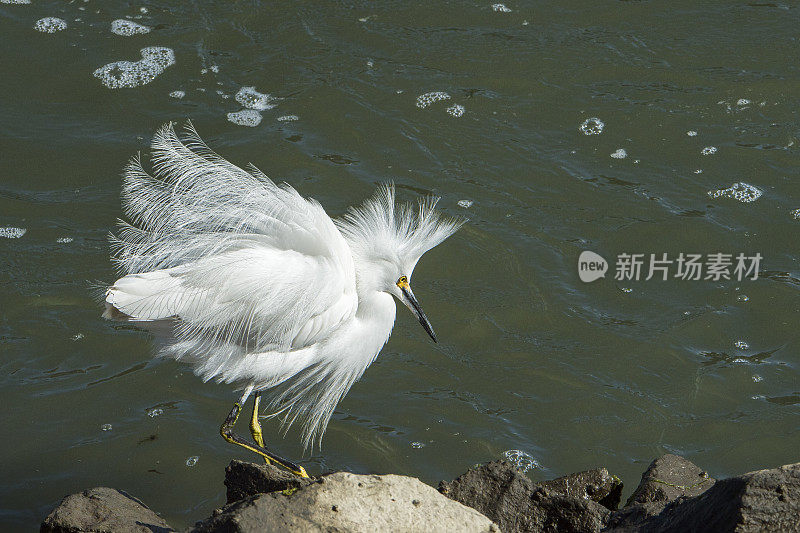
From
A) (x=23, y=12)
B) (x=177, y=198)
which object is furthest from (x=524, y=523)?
(x=23, y=12)

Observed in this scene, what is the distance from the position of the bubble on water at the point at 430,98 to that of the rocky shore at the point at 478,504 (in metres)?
4.43

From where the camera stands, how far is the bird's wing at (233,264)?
4.19 meters

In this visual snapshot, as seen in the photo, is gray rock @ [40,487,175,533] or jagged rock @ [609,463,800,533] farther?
gray rock @ [40,487,175,533]

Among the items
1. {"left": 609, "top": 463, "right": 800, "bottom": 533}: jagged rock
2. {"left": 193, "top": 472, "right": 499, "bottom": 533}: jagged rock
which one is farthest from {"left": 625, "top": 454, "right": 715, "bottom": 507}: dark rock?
{"left": 193, "top": 472, "right": 499, "bottom": 533}: jagged rock

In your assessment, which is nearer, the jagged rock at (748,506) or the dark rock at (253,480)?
the jagged rock at (748,506)

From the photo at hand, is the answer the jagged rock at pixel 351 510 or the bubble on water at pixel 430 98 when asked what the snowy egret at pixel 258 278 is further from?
the bubble on water at pixel 430 98

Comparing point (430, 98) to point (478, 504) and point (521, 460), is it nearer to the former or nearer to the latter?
point (521, 460)

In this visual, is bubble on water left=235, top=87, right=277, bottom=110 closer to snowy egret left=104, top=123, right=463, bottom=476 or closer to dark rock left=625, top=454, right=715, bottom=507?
snowy egret left=104, top=123, right=463, bottom=476

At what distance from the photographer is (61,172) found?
7027mm

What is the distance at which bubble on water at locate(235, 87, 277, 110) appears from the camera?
7.64m

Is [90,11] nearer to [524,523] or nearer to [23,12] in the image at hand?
[23,12]

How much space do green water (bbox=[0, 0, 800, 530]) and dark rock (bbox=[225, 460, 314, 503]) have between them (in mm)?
959

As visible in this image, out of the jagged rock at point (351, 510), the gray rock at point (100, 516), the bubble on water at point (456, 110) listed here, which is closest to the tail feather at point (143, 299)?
the gray rock at point (100, 516)

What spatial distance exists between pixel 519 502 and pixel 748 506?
43.7 inches
